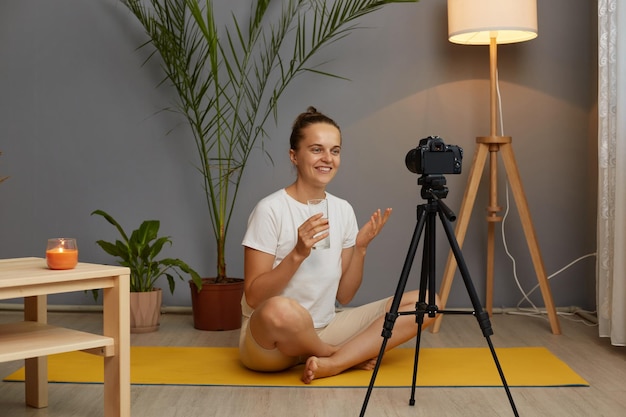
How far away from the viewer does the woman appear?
114 inches

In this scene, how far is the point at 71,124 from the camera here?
4387 mm

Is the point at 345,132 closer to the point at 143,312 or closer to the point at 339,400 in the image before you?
the point at 143,312

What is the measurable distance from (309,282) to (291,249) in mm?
133

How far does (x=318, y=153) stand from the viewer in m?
2.97

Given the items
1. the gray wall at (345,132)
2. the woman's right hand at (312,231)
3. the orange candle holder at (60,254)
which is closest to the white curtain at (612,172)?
the gray wall at (345,132)

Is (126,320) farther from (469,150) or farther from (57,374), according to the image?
(469,150)

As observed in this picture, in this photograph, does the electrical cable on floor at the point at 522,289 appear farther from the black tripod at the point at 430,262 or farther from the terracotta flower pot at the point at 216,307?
the black tripod at the point at 430,262

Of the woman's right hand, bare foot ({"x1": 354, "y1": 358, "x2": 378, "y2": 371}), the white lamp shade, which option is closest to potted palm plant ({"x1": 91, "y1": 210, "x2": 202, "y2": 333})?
bare foot ({"x1": 354, "y1": 358, "x2": 378, "y2": 371})

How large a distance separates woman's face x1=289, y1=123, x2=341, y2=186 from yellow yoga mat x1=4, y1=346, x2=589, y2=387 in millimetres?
699

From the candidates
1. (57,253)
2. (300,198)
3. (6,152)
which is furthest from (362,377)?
(6,152)

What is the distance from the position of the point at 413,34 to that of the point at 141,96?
55.6 inches

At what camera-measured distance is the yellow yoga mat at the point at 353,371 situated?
2930 millimetres

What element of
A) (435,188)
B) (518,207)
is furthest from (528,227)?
(435,188)

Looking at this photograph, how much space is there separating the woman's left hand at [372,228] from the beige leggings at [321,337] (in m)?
0.28
